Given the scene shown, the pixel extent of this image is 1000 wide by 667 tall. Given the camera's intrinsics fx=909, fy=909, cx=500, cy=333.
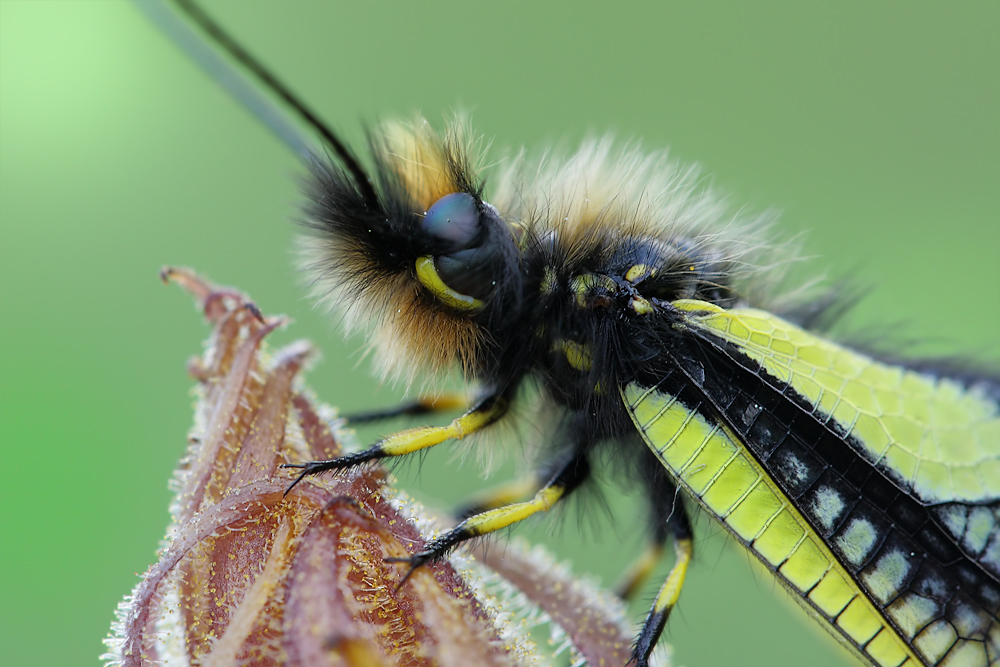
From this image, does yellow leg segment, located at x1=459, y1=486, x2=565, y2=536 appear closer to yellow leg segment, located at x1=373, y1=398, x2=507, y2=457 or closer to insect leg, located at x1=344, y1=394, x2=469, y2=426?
yellow leg segment, located at x1=373, y1=398, x2=507, y2=457

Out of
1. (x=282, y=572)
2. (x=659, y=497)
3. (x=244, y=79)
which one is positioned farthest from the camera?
(x=659, y=497)

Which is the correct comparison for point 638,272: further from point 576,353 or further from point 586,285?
point 576,353

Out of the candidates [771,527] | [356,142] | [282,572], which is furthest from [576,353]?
[282,572]

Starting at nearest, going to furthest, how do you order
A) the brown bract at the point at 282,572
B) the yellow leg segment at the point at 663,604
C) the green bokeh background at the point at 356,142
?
the brown bract at the point at 282,572 < the yellow leg segment at the point at 663,604 < the green bokeh background at the point at 356,142

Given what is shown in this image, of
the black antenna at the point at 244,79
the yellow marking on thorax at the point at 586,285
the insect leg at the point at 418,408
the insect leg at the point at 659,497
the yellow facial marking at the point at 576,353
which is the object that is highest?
the black antenna at the point at 244,79

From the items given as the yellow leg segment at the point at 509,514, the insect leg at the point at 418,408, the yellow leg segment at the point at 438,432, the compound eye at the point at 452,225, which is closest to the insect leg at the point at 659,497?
the yellow leg segment at the point at 509,514

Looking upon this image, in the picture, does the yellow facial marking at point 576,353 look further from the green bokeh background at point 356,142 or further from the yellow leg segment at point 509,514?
the green bokeh background at point 356,142
